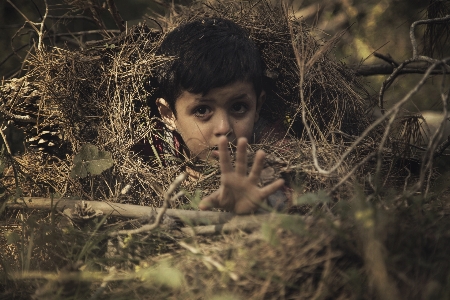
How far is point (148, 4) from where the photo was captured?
15.6ft

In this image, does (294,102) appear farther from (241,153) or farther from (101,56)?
(241,153)

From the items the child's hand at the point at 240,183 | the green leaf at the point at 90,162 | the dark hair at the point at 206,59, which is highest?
the dark hair at the point at 206,59

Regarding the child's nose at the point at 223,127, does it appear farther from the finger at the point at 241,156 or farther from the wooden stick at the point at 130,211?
the finger at the point at 241,156

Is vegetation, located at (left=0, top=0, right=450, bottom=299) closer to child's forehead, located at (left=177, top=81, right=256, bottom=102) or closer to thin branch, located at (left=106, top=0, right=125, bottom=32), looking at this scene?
thin branch, located at (left=106, top=0, right=125, bottom=32)

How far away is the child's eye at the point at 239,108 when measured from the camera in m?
2.83

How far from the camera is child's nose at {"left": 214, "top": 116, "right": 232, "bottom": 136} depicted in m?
2.72

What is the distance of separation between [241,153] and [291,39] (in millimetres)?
1455

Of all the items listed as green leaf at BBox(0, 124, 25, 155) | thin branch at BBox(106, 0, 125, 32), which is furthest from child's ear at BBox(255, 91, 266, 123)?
green leaf at BBox(0, 124, 25, 155)

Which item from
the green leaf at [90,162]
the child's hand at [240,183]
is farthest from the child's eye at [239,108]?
the child's hand at [240,183]

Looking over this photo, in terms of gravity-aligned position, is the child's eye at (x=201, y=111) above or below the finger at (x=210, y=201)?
above

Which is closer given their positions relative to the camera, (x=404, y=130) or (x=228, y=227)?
(x=228, y=227)

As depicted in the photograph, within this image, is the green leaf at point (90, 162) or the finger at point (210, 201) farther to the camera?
the green leaf at point (90, 162)

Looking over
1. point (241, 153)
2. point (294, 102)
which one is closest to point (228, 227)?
point (241, 153)

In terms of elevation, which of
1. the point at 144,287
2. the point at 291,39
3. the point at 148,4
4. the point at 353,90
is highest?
the point at 148,4
